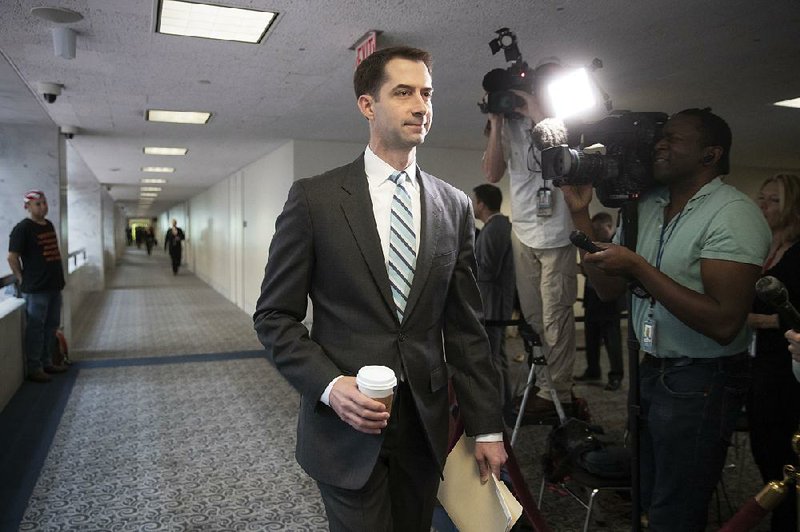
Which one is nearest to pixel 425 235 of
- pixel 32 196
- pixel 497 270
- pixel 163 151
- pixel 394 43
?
pixel 497 270

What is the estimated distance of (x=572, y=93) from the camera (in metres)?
2.41

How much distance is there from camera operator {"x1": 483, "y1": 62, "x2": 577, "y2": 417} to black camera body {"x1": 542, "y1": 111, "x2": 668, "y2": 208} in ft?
3.30

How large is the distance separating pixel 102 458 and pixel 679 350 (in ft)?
11.3

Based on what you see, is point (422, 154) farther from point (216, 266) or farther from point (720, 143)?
point (216, 266)

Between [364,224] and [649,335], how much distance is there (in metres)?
1.01

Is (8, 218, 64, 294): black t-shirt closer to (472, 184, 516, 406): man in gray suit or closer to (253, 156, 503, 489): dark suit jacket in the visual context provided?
(472, 184, 516, 406): man in gray suit

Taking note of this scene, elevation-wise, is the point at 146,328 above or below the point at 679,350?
Result: below

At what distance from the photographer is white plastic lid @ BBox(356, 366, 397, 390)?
1.10 m

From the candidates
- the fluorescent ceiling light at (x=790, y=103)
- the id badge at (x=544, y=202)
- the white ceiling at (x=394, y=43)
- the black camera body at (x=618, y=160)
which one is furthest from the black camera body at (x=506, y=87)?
the fluorescent ceiling light at (x=790, y=103)

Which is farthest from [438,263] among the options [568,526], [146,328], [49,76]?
[146,328]

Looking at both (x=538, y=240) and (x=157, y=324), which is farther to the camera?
(x=157, y=324)

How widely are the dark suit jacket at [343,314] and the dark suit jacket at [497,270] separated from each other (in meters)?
2.39

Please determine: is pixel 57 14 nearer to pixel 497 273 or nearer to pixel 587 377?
pixel 497 273

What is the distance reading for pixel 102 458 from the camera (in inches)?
142
